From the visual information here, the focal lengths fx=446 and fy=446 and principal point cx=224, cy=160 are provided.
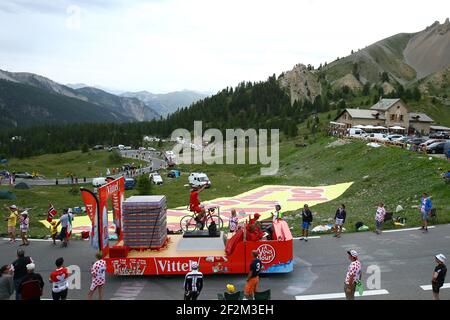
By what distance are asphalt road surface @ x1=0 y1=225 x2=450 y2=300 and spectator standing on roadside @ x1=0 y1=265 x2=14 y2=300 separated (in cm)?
300

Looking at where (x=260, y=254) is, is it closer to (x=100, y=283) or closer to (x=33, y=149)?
(x=100, y=283)

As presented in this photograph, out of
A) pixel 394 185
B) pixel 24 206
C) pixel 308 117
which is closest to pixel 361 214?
pixel 394 185

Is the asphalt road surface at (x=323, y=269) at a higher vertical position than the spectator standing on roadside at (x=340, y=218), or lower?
lower

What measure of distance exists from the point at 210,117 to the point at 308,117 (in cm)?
4932

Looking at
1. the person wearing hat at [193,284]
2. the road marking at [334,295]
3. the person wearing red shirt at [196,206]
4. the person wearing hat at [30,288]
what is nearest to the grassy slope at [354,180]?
the person wearing red shirt at [196,206]

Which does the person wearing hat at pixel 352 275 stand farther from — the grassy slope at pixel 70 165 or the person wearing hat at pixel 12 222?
the grassy slope at pixel 70 165

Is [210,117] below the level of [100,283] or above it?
above

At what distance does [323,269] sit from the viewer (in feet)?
55.8

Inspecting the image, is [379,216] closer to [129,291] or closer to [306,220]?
[306,220]

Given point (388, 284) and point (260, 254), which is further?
point (260, 254)

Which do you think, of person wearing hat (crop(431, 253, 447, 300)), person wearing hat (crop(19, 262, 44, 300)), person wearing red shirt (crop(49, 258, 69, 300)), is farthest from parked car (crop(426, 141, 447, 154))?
person wearing hat (crop(19, 262, 44, 300))

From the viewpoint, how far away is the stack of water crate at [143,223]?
54.0ft

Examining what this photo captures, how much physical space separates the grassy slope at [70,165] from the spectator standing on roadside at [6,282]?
96.5 metres

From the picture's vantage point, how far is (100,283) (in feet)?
44.8
